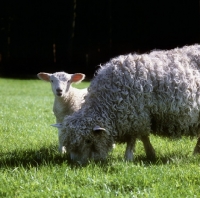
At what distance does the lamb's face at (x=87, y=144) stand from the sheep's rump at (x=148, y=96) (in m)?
0.19

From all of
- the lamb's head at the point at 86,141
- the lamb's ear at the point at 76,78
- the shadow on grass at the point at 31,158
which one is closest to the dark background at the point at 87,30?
the lamb's ear at the point at 76,78

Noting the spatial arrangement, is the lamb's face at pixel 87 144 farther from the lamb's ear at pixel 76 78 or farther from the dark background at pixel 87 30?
the dark background at pixel 87 30

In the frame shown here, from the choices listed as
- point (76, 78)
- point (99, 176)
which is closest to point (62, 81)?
point (76, 78)

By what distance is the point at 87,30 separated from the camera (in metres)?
32.1

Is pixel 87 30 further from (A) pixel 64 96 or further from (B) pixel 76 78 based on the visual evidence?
(A) pixel 64 96

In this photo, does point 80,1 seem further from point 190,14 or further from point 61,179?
point 61,179

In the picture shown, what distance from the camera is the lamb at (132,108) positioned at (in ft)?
17.1

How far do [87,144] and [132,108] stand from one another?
690 millimetres

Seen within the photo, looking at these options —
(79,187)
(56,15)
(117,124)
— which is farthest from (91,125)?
(56,15)

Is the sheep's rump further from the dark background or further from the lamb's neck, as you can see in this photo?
the dark background

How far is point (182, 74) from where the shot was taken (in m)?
5.46

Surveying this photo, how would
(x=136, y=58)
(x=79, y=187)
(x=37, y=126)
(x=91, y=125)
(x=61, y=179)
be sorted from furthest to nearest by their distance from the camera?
(x=37, y=126) < (x=136, y=58) < (x=91, y=125) < (x=61, y=179) < (x=79, y=187)

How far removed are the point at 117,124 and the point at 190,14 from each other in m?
26.3

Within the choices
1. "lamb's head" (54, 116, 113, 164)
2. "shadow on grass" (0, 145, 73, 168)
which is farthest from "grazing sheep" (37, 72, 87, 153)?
"lamb's head" (54, 116, 113, 164)
